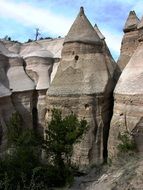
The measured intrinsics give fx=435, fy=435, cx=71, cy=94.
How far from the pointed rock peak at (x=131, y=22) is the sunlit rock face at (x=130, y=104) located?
6.14m

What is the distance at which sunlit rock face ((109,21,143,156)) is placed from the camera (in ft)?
59.2

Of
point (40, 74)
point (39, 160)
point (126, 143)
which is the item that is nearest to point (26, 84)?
point (40, 74)

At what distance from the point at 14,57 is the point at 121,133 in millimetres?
11444

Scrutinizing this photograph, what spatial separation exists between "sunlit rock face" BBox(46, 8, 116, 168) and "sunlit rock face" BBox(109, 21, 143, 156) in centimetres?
92

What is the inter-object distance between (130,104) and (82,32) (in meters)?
5.12

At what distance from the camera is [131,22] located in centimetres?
2583

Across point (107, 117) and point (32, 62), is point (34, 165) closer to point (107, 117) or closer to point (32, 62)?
point (107, 117)

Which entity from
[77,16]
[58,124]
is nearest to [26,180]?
[58,124]

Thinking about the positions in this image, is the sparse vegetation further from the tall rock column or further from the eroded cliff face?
the tall rock column

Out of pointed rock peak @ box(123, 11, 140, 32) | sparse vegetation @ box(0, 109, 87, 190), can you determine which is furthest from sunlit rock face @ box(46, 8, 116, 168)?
pointed rock peak @ box(123, 11, 140, 32)

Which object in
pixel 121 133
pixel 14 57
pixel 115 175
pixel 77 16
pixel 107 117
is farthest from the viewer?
pixel 14 57

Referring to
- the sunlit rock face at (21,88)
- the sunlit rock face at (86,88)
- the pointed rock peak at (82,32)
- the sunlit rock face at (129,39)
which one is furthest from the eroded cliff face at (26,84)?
the pointed rock peak at (82,32)

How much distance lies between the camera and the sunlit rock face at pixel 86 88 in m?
19.5

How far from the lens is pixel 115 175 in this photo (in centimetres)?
1060
